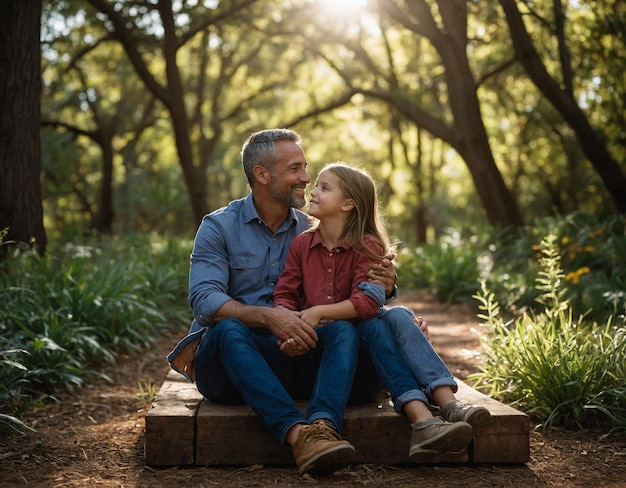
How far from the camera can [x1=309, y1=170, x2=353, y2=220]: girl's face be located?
143 inches

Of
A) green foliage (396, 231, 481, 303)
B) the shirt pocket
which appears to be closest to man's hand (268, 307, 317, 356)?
the shirt pocket

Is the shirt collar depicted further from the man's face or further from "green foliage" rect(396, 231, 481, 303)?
"green foliage" rect(396, 231, 481, 303)

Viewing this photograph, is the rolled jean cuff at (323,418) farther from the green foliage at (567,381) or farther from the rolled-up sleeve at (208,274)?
the green foliage at (567,381)

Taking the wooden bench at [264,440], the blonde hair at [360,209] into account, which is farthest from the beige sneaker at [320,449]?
the blonde hair at [360,209]

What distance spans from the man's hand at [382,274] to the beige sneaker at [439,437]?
70cm

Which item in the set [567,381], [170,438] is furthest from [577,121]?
[170,438]

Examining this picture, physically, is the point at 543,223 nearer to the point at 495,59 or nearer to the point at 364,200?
the point at 495,59

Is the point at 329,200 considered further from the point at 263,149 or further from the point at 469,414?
the point at 469,414

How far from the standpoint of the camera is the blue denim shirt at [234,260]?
3643 mm

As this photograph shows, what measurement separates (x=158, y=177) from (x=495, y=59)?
39.0 ft

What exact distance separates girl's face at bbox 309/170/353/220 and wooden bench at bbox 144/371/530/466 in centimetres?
98

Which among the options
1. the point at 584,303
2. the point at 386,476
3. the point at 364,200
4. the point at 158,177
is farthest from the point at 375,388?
the point at 158,177

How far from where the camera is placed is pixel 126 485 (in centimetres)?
315

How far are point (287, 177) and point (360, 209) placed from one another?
47cm
